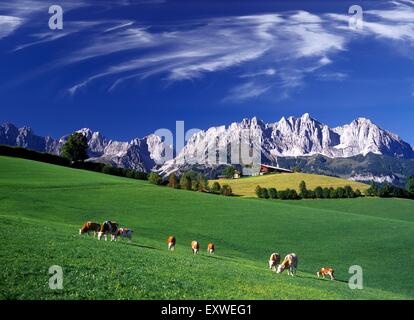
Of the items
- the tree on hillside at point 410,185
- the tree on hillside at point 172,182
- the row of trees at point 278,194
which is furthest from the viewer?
the tree on hillside at point 410,185

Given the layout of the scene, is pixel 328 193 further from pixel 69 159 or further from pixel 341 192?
pixel 69 159

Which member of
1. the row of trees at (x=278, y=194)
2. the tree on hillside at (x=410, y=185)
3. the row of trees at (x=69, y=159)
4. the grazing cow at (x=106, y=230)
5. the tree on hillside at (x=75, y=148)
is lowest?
the grazing cow at (x=106, y=230)

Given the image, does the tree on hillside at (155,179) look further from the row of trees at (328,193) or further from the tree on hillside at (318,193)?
the tree on hillside at (318,193)

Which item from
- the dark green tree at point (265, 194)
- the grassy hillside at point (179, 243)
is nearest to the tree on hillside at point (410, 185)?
the grassy hillside at point (179, 243)

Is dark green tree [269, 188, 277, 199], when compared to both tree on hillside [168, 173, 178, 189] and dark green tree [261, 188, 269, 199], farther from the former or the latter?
tree on hillside [168, 173, 178, 189]

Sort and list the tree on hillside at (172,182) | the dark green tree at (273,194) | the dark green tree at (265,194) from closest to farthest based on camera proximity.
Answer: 1. the tree on hillside at (172,182)
2. the dark green tree at (273,194)
3. the dark green tree at (265,194)

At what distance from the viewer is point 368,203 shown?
381 ft

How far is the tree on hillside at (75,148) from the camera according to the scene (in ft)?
474

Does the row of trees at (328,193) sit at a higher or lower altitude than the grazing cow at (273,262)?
higher

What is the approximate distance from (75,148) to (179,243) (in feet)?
340

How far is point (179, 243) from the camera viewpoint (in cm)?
5009

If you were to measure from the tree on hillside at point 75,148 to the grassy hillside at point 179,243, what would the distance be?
1274 inches

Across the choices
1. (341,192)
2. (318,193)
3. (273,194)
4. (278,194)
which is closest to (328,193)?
(318,193)
